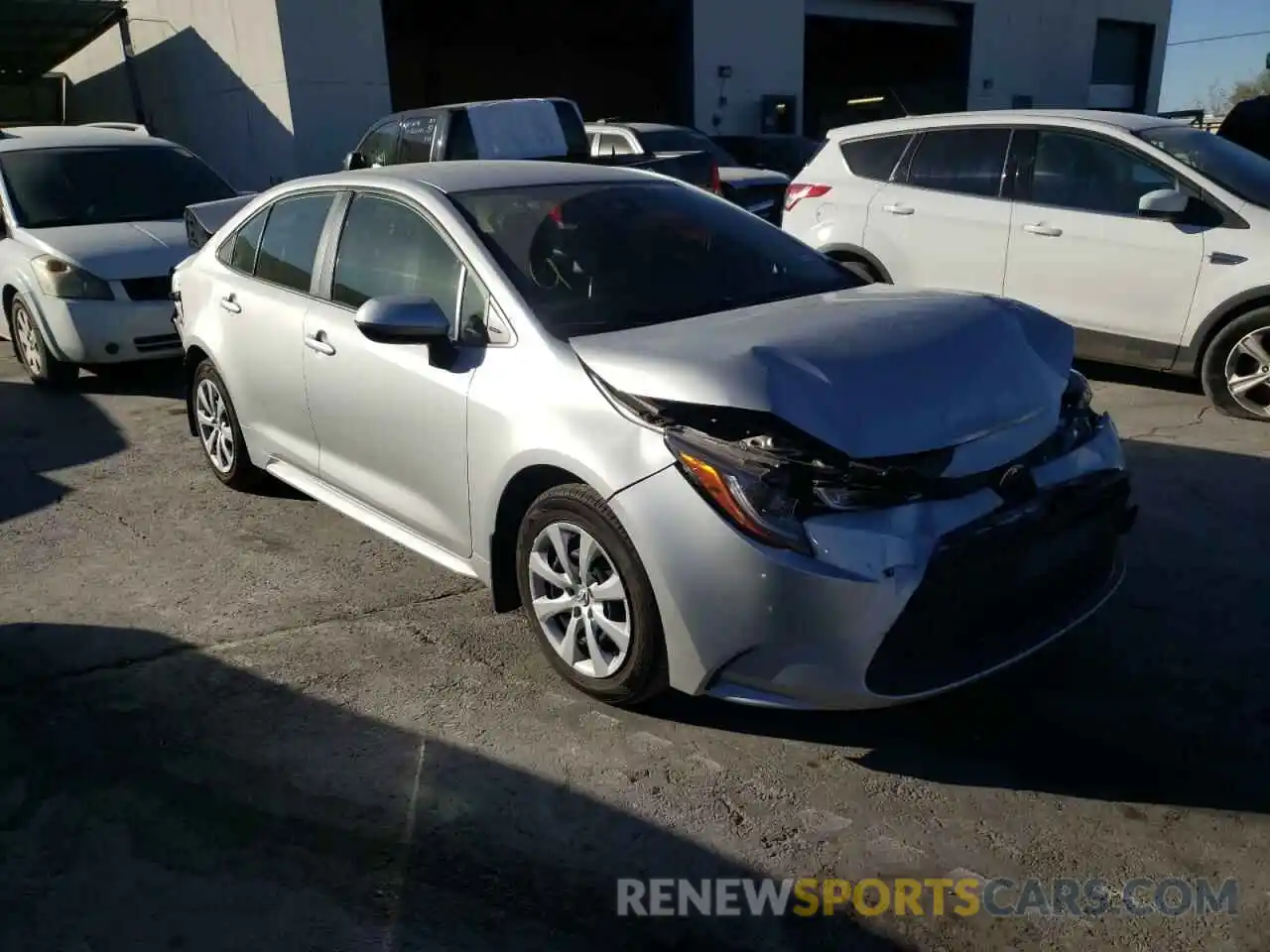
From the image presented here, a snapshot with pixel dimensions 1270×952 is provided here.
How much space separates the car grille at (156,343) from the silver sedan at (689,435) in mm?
3333

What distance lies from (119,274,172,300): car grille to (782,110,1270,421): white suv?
4.59 metres

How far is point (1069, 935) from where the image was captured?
2.38m

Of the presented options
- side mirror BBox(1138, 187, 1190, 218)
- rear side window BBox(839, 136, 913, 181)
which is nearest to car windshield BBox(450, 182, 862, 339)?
side mirror BBox(1138, 187, 1190, 218)

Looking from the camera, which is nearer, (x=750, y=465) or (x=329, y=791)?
(x=750, y=465)

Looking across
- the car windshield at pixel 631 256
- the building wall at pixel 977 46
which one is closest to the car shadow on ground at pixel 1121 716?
the car windshield at pixel 631 256

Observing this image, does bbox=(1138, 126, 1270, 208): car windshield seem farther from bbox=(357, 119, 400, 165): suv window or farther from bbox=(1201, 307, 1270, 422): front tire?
bbox=(357, 119, 400, 165): suv window

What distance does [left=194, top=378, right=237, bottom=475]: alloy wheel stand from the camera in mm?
5160

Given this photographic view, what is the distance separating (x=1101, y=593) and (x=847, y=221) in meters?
4.76

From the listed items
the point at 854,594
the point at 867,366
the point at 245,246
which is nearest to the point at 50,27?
the point at 245,246

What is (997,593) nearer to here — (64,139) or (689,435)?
(689,435)

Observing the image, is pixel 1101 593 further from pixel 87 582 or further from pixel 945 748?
pixel 87 582

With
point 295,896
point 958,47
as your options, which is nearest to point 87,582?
point 295,896

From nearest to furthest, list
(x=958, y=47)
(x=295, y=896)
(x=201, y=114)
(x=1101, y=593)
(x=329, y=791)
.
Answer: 1. (x=295, y=896)
2. (x=329, y=791)
3. (x=1101, y=593)
4. (x=201, y=114)
5. (x=958, y=47)

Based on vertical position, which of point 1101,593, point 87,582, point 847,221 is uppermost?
point 847,221
